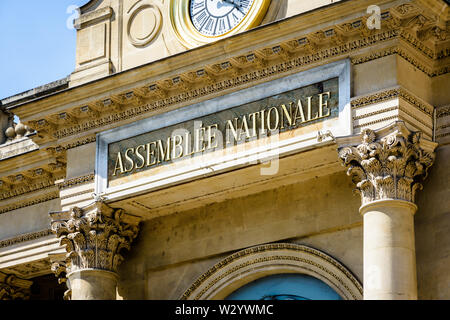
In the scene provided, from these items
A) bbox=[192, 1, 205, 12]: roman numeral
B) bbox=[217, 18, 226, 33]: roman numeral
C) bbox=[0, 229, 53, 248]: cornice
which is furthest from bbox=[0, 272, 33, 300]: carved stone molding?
bbox=[217, 18, 226, 33]: roman numeral

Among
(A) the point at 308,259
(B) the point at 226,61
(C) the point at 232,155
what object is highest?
(B) the point at 226,61

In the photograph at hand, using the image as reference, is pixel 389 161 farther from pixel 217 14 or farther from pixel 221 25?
pixel 217 14

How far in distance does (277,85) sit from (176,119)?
236cm

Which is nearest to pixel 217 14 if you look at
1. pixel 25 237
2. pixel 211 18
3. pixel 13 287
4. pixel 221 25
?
pixel 211 18

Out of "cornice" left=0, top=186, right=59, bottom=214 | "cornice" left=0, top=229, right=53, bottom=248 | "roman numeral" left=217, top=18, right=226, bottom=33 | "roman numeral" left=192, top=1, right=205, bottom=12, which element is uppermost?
"roman numeral" left=192, top=1, right=205, bottom=12

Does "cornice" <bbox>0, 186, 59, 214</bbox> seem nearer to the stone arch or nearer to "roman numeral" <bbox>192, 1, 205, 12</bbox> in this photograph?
the stone arch

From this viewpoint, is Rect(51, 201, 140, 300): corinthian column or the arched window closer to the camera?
the arched window

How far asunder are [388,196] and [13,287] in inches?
418

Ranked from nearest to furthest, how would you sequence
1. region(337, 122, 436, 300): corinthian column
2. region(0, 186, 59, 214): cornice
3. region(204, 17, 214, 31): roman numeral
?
region(337, 122, 436, 300): corinthian column → region(204, 17, 214, 31): roman numeral → region(0, 186, 59, 214): cornice

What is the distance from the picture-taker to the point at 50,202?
3066 centimetres

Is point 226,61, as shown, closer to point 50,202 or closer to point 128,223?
point 128,223

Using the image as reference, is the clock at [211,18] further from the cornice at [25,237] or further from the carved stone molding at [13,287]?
the carved stone molding at [13,287]

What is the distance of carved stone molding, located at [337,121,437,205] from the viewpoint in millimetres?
24094
